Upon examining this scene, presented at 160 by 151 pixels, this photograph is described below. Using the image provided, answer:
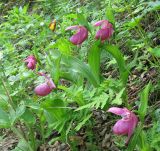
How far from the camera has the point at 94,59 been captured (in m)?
1.84

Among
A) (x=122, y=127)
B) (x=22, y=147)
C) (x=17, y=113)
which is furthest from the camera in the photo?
(x=22, y=147)

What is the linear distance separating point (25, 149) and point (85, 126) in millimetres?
386

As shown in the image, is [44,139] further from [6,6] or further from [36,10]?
[6,6]

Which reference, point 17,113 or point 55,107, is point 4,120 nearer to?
point 17,113

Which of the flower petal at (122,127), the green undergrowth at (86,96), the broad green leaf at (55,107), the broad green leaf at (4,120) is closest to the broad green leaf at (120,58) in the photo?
the green undergrowth at (86,96)

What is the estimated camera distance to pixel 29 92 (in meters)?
2.70

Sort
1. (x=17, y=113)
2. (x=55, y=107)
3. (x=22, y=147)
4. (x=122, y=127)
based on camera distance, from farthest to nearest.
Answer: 1. (x=22, y=147)
2. (x=17, y=113)
3. (x=55, y=107)
4. (x=122, y=127)

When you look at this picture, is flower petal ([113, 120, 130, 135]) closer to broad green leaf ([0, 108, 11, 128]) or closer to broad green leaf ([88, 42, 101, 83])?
broad green leaf ([88, 42, 101, 83])

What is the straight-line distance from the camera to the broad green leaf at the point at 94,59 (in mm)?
1798

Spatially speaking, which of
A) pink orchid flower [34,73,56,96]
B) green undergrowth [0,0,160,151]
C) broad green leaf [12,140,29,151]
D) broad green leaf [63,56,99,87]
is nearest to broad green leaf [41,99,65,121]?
green undergrowth [0,0,160,151]

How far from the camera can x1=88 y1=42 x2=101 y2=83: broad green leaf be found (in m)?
1.80

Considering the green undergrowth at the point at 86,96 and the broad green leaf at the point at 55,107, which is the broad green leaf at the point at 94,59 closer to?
the green undergrowth at the point at 86,96

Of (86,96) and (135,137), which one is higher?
(86,96)

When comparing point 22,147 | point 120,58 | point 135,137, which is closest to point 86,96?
point 120,58
